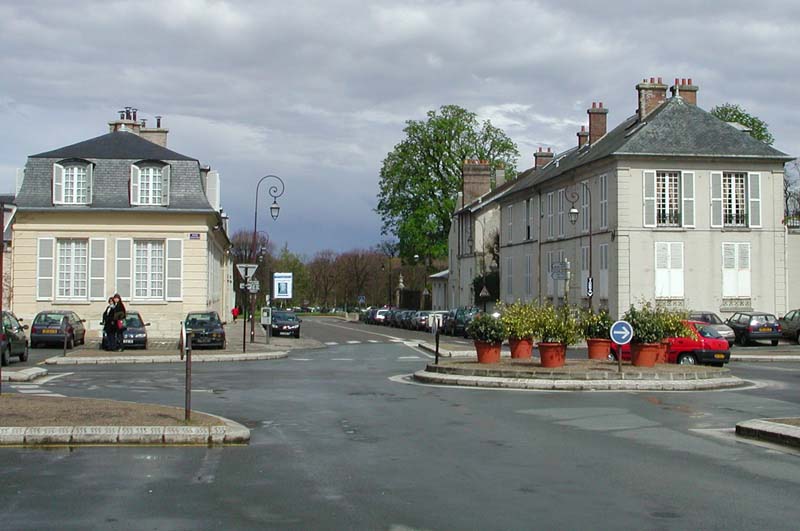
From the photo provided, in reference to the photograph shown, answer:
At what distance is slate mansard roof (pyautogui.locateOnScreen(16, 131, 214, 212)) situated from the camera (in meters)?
42.0

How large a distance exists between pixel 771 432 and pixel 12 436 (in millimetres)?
9653

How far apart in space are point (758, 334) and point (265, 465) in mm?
34610

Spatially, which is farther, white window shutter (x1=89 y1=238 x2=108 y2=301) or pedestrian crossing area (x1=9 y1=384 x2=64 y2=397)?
white window shutter (x1=89 y1=238 x2=108 y2=301)

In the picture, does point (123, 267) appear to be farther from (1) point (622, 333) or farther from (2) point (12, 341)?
(1) point (622, 333)

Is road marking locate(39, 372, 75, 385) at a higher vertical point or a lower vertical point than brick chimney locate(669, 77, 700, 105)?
lower

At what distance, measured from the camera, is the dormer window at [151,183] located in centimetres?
4250

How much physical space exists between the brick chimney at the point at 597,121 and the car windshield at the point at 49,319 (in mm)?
31239

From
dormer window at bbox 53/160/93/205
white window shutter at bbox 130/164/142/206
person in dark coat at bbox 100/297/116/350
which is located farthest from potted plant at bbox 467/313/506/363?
dormer window at bbox 53/160/93/205

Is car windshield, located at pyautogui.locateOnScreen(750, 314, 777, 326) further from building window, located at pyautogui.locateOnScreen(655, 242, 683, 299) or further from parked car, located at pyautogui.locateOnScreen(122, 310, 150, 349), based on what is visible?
parked car, located at pyautogui.locateOnScreen(122, 310, 150, 349)

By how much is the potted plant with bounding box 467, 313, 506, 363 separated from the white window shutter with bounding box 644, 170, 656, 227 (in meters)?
23.8

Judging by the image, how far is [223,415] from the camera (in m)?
14.8

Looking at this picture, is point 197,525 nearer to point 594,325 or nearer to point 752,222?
point 594,325

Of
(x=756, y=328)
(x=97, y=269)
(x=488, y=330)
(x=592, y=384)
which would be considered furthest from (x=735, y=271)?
(x=97, y=269)

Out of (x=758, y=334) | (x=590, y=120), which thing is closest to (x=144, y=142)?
(x=590, y=120)
